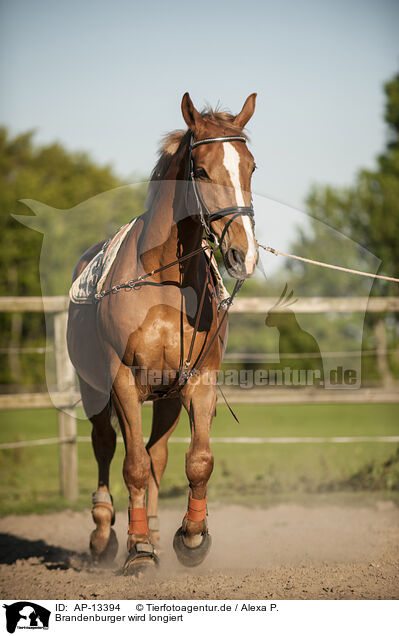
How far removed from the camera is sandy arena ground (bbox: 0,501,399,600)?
329 centimetres

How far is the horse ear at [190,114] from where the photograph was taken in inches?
120

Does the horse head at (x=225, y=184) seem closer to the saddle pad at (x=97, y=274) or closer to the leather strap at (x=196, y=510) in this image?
the saddle pad at (x=97, y=274)

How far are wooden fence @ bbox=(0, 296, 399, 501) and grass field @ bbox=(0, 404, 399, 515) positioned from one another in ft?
1.62

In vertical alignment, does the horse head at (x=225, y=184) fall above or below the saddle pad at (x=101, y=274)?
above

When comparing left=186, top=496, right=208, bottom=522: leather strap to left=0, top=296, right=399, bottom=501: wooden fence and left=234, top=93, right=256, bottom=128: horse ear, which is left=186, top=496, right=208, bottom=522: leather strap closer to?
left=234, top=93, right=256, bottom=128: horse ear

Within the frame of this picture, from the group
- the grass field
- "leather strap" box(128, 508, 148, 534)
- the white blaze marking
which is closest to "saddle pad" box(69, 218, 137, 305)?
the white blaze marking

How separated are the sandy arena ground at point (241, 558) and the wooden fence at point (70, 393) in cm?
74

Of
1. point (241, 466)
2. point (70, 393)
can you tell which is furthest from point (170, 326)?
point (241, 466)

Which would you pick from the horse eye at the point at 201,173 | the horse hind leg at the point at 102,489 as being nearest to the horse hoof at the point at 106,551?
the horse hind leg at the point at 102,489

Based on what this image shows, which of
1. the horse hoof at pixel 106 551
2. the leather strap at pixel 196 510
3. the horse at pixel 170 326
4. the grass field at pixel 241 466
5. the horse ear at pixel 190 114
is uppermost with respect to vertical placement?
the horse ear at pixel 190 114
